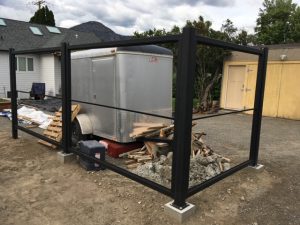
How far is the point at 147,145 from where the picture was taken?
531cm

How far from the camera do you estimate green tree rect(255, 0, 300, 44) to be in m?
25.4

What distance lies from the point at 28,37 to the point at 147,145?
16459 millimetres

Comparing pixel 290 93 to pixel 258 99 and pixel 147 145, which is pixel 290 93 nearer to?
pixel 258 99

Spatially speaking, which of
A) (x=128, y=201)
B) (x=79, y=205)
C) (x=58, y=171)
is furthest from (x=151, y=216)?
(x=58, y=171)

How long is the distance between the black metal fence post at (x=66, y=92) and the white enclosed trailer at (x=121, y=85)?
0.83 meters

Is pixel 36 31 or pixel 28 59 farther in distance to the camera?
pixel 36 31

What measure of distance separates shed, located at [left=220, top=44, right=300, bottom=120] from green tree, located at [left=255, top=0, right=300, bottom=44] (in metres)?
15.2

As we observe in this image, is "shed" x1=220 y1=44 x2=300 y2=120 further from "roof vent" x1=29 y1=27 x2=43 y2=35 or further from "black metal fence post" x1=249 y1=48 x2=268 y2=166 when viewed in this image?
"roof vent" x1=29 y1=27 x2=43 y2=35

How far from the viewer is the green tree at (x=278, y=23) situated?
25.4 meters

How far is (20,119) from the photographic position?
30.2 feet

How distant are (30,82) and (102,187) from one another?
15.5 metres

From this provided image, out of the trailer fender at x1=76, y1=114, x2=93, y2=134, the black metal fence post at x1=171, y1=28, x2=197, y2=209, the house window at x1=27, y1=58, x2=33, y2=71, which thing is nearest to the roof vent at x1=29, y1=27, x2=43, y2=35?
the house window at x1=27, y1=58, x2=33, y2=71

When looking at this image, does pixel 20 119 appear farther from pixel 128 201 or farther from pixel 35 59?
pixel 35 59

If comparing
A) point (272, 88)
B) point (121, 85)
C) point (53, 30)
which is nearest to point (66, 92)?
point (121, 85)
